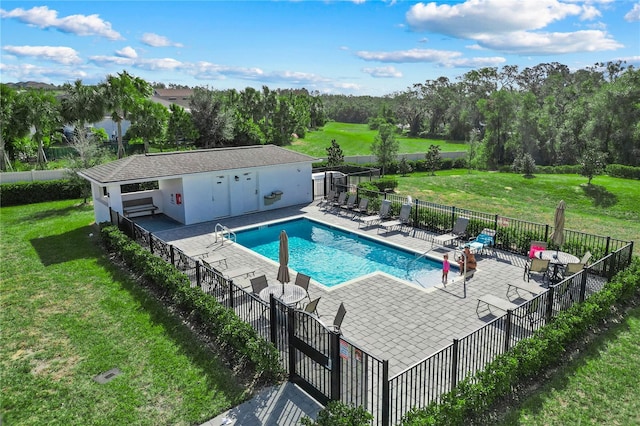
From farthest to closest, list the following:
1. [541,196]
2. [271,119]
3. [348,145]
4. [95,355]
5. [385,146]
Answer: [348,145] → [271,119] → [385,146] → [541,196] → [95,355]

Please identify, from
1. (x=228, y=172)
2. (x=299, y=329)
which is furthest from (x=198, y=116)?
A: (x=299, y=329)

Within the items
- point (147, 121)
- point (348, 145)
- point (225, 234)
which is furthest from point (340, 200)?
point (348, 145)

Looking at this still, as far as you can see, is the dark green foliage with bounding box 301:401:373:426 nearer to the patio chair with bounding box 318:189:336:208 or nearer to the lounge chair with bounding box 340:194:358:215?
the lounge chair with bounding box 340:194:358:215

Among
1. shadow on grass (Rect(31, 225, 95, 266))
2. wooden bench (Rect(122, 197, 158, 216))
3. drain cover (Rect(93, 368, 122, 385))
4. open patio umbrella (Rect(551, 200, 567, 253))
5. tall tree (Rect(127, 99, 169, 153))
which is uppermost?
tall tree (Rect(127, 99, 169, 153))

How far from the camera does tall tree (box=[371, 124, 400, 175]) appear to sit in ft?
119

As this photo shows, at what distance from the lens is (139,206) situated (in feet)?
68.7

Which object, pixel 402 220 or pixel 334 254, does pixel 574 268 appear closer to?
pixel 402 220

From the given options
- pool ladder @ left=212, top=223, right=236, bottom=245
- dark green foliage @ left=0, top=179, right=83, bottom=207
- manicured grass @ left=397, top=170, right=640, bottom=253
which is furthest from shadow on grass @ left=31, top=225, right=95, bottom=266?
manicured grass @ left=397, top=170, right=640, bottom=253

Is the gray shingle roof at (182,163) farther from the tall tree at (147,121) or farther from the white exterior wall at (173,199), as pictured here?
the tall tree at (147,121)

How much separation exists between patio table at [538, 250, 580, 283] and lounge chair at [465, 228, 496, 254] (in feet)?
7.29

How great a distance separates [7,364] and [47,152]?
43035 mm

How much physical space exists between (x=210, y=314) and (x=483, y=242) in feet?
33.3

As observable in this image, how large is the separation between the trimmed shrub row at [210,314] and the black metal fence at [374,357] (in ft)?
1.37

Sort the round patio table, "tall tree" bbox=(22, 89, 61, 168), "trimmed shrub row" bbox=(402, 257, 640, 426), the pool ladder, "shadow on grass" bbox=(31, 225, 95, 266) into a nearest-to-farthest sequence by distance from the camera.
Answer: "trimmed shrub row" bbox=(402, 257, 640, 426) < the round patio table < "shadow on grass" bbox=(31, 225, 95, 266) < the pool ladder < "tall tree" bbox=(22, 89, 61, 168)
